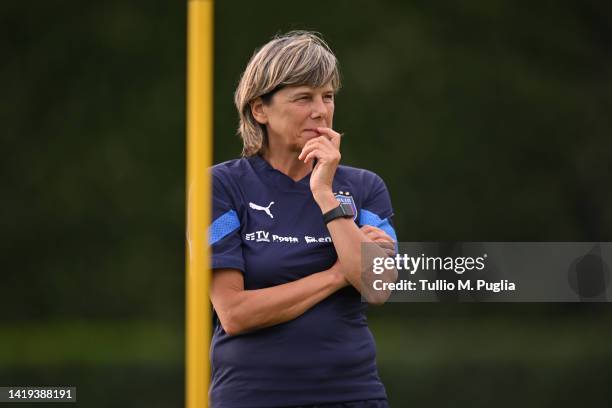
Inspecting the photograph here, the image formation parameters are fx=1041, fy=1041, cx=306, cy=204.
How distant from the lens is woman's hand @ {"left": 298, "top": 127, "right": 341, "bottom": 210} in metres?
2.23

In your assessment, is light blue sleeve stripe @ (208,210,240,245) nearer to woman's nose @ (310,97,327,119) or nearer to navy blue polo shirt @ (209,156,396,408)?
navy blue polo shirt @ (209,156,396,408)

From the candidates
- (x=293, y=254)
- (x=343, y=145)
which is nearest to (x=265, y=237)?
(x=293, y=254)

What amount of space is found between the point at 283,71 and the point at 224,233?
15.0 inches

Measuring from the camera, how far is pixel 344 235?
221 centimetres

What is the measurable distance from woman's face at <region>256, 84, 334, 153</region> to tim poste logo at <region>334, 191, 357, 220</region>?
138mm

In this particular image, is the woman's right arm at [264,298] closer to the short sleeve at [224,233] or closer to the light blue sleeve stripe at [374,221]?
the short sleeve at [224,233]

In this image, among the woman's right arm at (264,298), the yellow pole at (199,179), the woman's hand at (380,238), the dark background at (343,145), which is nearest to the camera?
the yellow pole at (199,179)

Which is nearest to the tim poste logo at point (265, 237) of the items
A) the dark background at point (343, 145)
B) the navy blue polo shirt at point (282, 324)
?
the navy blue polo shirt at point (282, 324)

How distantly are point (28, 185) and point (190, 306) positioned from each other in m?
4.77

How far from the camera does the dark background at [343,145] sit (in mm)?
5949

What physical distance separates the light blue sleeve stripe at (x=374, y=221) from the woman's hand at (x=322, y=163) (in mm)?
115

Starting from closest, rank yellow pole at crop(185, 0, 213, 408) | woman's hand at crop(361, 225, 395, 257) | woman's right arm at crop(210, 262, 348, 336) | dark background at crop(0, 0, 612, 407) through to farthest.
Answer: yellow pole at crop(185, 0, 213, 408)
woman's right arm at crop(210, 262, 348, 336)
woman's hand at crop(361, 225, 395, 257)
dark background at crop(0, 0, 612, 407)

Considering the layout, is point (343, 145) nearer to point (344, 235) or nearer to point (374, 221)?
point (374, 221)

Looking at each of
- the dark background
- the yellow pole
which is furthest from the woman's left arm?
the dark background
